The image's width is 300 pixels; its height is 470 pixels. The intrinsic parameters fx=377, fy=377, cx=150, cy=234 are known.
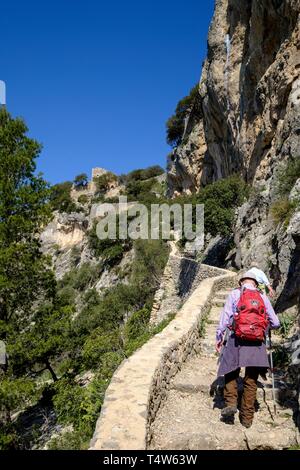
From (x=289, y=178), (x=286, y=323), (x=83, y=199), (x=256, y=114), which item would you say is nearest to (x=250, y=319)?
(x=286, y=323)

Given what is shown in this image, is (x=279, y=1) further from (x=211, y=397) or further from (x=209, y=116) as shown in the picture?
(x=211, y=397)

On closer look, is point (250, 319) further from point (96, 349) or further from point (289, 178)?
point (289, 178)

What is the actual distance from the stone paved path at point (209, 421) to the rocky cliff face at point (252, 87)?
12822 mm

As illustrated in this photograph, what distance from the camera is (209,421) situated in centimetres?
469

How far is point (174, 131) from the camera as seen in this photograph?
173 ft

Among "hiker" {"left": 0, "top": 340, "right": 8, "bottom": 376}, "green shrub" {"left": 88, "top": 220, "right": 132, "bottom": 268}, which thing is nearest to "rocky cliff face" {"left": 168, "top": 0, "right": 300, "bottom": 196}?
"green shrub" {"left": 88, "top": 220, "right": 132, "bottom": 268}

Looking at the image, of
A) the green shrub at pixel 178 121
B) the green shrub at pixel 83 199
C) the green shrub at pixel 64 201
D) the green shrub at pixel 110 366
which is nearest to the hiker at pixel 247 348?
the green shrub at pixel 110 366

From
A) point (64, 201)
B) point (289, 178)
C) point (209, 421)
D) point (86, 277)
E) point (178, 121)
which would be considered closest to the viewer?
point (209, 421)

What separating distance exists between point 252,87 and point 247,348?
22055 mm

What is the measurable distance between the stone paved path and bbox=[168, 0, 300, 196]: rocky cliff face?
42.1 ft

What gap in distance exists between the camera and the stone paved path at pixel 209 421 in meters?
4.15

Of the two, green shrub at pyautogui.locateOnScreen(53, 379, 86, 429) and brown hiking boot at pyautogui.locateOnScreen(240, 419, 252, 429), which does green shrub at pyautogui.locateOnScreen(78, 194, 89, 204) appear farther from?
brown hiking boot at pyautogui.locateOnScreen(240, 419, 252, 429)

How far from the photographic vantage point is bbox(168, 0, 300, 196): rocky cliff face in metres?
18.8

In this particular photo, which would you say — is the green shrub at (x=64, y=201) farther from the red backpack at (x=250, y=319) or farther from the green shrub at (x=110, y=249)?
the red backpack at (x=250, y=319)
